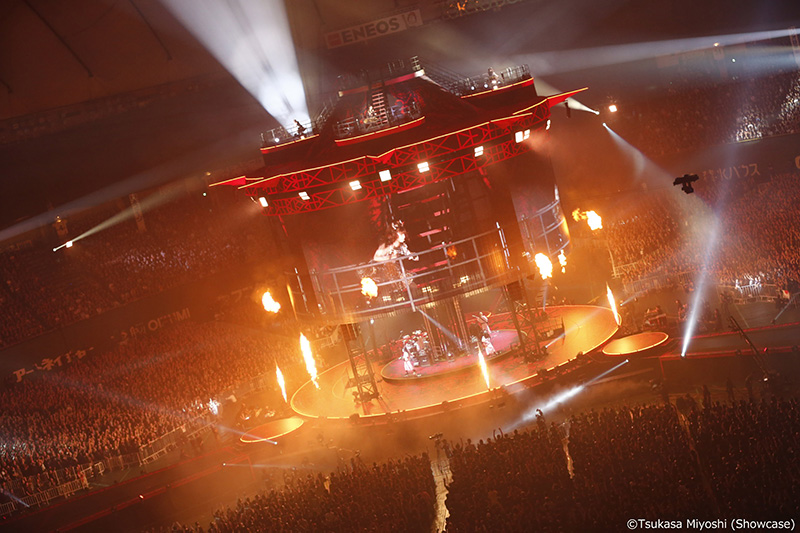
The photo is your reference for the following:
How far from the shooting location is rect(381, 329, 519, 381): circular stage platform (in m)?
23.0

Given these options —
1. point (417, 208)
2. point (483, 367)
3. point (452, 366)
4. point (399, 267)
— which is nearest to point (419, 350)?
point (452, 366)

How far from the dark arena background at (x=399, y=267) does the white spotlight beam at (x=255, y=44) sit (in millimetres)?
128

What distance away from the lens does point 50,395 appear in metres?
28.5

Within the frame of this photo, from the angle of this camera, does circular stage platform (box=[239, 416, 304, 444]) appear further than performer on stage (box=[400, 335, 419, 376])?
No

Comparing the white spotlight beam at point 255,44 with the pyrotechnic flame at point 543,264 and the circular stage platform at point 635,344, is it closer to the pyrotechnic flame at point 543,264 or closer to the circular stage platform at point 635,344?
the pyrotechnic flame at point 543,264

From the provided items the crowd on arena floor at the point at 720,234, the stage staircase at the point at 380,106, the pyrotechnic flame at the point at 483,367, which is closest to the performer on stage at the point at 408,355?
the pyrotechnic flame at the point at 483,367

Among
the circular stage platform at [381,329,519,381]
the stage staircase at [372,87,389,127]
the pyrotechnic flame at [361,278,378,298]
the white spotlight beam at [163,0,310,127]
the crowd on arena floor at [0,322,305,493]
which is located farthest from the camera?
the white spotlight beam at [163,0,310,127]

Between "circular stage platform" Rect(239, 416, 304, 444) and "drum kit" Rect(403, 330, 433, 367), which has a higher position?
"drum kit" Rect(403, 330, 433, 367)

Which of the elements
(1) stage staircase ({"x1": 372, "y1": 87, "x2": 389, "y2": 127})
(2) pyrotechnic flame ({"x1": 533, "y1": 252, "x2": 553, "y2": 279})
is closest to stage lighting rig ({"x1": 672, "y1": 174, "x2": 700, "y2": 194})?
(2) pyrotechnic flame ({"x1": 533, "y1": 252, "x2": 553, "y2": 279})

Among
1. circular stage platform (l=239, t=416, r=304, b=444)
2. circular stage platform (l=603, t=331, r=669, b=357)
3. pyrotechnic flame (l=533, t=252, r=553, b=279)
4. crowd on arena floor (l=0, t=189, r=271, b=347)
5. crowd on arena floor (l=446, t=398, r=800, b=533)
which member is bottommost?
crowd on arena floor (l=446, t=398, r=800, b=533)

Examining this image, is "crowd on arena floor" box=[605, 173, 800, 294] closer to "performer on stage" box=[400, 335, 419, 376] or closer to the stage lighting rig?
the stage lighting rig

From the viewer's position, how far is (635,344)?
69.6 feet

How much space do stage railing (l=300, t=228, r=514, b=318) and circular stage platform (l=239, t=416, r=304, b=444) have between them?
553 centimetres

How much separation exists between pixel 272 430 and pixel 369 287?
6573 millimetres
